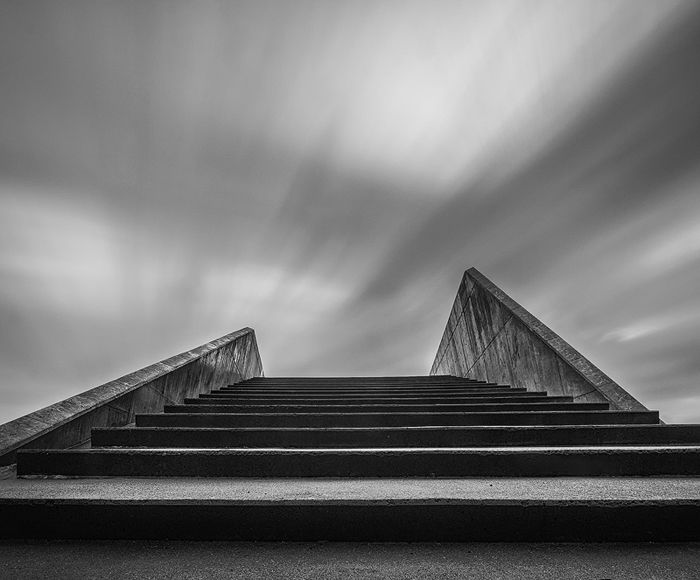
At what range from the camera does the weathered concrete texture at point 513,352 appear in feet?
11.5

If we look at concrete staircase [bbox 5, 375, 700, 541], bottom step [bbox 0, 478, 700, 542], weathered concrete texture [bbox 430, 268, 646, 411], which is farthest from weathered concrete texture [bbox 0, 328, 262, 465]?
weathered concrete texture [bbox 430, 268, 646, 411]

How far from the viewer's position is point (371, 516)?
132cm

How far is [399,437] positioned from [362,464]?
1.60 feet

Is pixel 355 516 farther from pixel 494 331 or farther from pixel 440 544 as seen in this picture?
pixel 494 331

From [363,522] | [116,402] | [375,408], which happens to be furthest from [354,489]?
[116,402]

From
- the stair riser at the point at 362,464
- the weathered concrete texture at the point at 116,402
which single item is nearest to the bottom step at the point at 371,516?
the stair riser at the point at 362,464

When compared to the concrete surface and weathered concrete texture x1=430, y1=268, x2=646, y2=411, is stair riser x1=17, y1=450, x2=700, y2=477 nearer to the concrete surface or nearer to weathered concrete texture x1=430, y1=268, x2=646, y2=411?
the concrete surface

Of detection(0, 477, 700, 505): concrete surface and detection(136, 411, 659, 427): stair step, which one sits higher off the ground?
detection(136, 411, 659, 427): stair step

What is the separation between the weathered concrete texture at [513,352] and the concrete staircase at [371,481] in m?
0.50

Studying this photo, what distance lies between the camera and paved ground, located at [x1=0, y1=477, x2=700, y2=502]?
136 cm

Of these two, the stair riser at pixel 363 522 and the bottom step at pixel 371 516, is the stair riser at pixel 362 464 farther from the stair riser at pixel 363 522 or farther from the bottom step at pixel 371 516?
the stair riser at pixel 363 522

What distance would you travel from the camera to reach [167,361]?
12.5 feet

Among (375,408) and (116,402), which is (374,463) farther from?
(116,402)

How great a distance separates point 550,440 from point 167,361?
333 centimetres
